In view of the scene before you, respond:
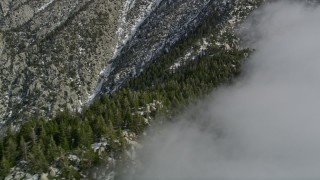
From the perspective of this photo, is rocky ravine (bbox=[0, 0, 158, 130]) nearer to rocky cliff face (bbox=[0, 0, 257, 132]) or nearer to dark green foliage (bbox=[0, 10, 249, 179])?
rocky cliff face (bbox=[0, 0, 257, 132])

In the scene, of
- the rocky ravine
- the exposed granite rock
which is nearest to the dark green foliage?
the exposed granite rock

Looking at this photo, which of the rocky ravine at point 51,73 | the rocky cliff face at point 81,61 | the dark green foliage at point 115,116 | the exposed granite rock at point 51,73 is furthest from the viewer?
the exposed granite rock at point 51,73

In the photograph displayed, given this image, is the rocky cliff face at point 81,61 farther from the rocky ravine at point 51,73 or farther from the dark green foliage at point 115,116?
the dark green foliage at point 115,116

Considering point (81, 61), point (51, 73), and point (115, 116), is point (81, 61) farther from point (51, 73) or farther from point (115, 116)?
point (115, 116)

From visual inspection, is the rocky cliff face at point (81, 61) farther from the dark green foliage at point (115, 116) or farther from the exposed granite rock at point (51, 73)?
the dark green foliage at point (115, 116)

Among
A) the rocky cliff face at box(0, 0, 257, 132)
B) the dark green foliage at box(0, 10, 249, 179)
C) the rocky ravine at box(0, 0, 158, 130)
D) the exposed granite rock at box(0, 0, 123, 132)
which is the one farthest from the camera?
the exposed granite rock at box(0, 0, 123, 132)

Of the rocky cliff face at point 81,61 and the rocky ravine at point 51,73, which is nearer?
the rocky cliff face at point 81,61

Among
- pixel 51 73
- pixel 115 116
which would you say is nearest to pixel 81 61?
pixel 51 73

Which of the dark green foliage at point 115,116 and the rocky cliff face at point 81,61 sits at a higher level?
the rocky cliff face at point 81,61

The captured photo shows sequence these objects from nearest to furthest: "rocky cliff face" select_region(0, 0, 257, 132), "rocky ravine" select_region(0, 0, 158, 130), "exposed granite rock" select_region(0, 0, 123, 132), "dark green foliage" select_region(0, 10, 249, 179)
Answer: "dark green foliage" select_region(0, 10, 249, 179)
"rocky cliff face" select_region(0, 0, 257, 132)
"rocky ravine" select_region(0, 0, 158, 130)
"exposed granite rock" select_region(0, 0, 123, 132)

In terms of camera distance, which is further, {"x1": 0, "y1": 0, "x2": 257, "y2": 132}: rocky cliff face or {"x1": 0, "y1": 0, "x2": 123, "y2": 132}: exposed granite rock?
{"x1": 0, "y1": 0, "x2": 123, "y2": 132}: exposed granite rock

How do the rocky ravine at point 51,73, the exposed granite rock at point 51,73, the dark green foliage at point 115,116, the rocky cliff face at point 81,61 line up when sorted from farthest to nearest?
the exposed granite rock at point 51,73 < the rocky ravine at point 51,73 < the rocky cliff face at point 81,61 < the dark green foliage at point 115,116

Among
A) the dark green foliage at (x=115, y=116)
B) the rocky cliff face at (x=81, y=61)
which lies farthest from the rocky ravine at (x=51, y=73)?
the dark green foliage at (x=115, y=116)
